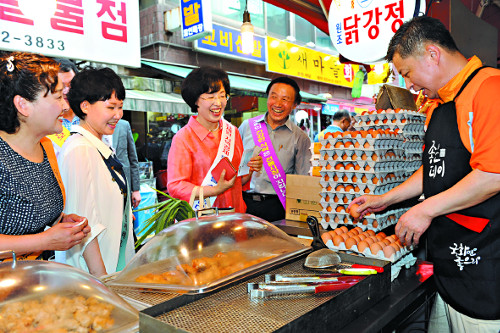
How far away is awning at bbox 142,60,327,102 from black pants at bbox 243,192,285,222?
4.82 meters

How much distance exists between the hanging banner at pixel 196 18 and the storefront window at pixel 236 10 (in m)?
2.22

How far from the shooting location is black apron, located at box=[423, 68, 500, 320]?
5.07 feet

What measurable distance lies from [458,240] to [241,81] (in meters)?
8.01

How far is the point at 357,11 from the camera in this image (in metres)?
3.49

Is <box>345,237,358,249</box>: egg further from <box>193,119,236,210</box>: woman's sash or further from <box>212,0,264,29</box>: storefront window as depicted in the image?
<box>212,0,264,29</box>: storefront window

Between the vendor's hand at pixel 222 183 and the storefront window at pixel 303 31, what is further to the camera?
the storefront window at pixel 303 31

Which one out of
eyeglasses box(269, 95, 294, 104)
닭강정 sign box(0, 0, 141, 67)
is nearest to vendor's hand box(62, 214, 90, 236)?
eyeglasses box(269, 95, 294, 104)

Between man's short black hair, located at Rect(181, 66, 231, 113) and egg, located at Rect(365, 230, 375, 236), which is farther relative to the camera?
man's short black hair, located at Rect(181, 66, 231, 113)

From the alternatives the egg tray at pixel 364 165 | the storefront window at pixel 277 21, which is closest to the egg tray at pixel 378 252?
the egg tray at pixel 364 165

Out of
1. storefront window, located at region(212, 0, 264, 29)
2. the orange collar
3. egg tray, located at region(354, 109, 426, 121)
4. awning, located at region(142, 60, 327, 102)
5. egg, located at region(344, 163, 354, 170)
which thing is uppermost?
storefront window, located at region(212, 0, 264, 29)

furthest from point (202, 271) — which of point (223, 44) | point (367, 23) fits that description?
point (223, 44)

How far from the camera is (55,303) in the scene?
45.6 inches

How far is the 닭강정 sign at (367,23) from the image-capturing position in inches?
124

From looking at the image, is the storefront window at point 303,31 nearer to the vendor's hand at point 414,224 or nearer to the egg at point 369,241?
the egg at point 369,241
